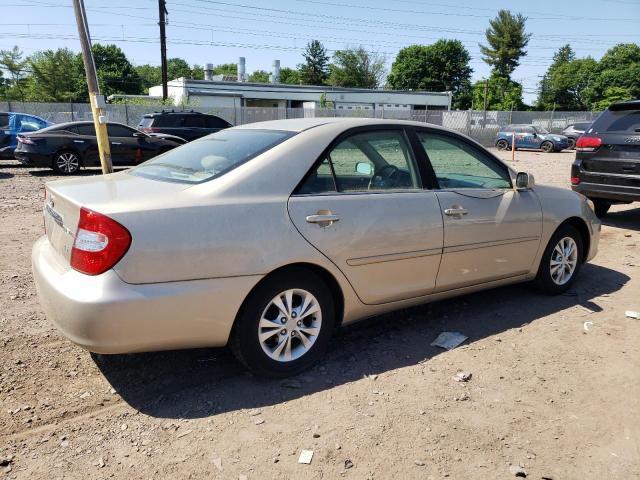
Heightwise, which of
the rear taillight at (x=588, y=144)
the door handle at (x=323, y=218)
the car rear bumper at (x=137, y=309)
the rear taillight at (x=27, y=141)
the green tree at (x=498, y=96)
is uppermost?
the green tree at (x=498, y=96)

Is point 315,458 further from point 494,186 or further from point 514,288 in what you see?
point 514,288

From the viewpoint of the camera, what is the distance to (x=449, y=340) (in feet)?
13.1

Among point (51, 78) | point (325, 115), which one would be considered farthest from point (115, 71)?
point (325, 115)

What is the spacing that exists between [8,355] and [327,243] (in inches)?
89.8

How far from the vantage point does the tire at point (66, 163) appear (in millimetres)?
13898

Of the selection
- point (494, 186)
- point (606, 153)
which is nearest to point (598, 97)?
point (606, 153)

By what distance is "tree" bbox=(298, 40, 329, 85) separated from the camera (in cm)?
9638

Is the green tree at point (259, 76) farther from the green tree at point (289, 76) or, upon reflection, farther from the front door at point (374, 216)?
the front door at point (374, 216)

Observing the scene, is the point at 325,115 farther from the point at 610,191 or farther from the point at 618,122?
the point at 610,191

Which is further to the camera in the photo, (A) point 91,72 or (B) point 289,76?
(B) point 289,76

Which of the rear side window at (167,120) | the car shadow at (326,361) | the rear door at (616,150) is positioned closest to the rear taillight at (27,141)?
the rear side window at (167,120)

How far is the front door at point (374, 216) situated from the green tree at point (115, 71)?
78.4 m

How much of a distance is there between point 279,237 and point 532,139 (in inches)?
1157

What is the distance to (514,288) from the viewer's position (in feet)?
17.2
